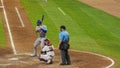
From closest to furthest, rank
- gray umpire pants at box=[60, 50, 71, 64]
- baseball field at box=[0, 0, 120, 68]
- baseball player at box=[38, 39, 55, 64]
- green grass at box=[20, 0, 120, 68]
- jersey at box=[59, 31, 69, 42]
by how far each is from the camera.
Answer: jersey at box=[59, 31, 69, 42] → gray umpire pants at box=[60, 50, 71, 64] → baseball player at box=[38, 39, 55, 64] → baseball field at box=[0, 0, 120, 68] → green grass at box=[20, 0, 120, 68]

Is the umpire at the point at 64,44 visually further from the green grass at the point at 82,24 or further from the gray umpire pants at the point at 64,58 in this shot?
the green grass at the point at 82,24

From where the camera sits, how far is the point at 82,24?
3522cm

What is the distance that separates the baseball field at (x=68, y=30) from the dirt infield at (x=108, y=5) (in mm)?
234

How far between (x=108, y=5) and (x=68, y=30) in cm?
1772

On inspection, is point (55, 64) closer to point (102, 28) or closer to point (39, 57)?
point (39, 57)

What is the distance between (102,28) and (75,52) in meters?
9.61

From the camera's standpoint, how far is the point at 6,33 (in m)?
30.8

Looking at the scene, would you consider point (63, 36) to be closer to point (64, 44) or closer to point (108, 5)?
point (64, 44)

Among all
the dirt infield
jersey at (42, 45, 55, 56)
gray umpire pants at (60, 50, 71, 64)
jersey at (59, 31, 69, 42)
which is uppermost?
the dirt infield

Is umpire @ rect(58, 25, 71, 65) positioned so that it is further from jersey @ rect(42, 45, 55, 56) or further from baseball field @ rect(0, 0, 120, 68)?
jersey @ rect(42, 45, 55, 56)

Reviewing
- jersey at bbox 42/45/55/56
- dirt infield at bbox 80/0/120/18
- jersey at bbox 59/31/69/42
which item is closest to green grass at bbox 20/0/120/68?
dirt infield at bbox 80/0/120/18

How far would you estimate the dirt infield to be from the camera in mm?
44816

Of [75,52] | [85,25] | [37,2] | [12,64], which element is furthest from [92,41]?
[37,2]

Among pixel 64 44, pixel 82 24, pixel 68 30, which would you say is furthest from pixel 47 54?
pixel 82 24
